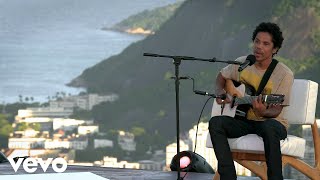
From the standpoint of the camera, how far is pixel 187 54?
5447cm

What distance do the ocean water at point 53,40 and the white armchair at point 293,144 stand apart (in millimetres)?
49597

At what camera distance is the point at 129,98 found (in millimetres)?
58656

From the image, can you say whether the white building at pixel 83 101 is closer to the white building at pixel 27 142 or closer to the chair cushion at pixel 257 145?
the white building at pixel 27 142

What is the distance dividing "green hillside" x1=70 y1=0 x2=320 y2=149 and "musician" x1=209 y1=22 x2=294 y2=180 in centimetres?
3894

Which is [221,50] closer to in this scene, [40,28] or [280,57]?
[280,57]

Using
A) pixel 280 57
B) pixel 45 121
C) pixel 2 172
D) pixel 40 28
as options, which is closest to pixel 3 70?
pixel 40 28

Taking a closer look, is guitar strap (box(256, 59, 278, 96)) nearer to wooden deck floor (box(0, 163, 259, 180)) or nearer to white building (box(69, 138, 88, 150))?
wooden deck floor (box(0, 163, 259, 180))

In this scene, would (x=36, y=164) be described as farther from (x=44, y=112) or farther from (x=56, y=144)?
(x=44, y=112)

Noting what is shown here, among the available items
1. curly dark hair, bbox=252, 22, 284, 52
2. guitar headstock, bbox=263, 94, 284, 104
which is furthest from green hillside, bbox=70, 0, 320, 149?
guitar headstock, bbox=263, 94, 284, 104

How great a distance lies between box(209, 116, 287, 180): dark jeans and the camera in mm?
4945

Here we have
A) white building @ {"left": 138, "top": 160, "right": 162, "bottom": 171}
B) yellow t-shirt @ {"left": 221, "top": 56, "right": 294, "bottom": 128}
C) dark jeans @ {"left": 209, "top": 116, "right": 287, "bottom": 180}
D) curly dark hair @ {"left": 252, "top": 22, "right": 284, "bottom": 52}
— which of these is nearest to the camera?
dark jeans @ {"left": 209, "top": 116, "right": 287, "bottom": 180}

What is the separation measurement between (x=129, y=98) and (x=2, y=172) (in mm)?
52540

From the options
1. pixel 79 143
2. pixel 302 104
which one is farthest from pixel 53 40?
pixel 302 104

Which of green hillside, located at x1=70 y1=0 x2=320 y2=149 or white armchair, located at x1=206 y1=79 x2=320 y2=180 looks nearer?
white armchair, located at x1=206 y1=79 x2=320 y2=180
